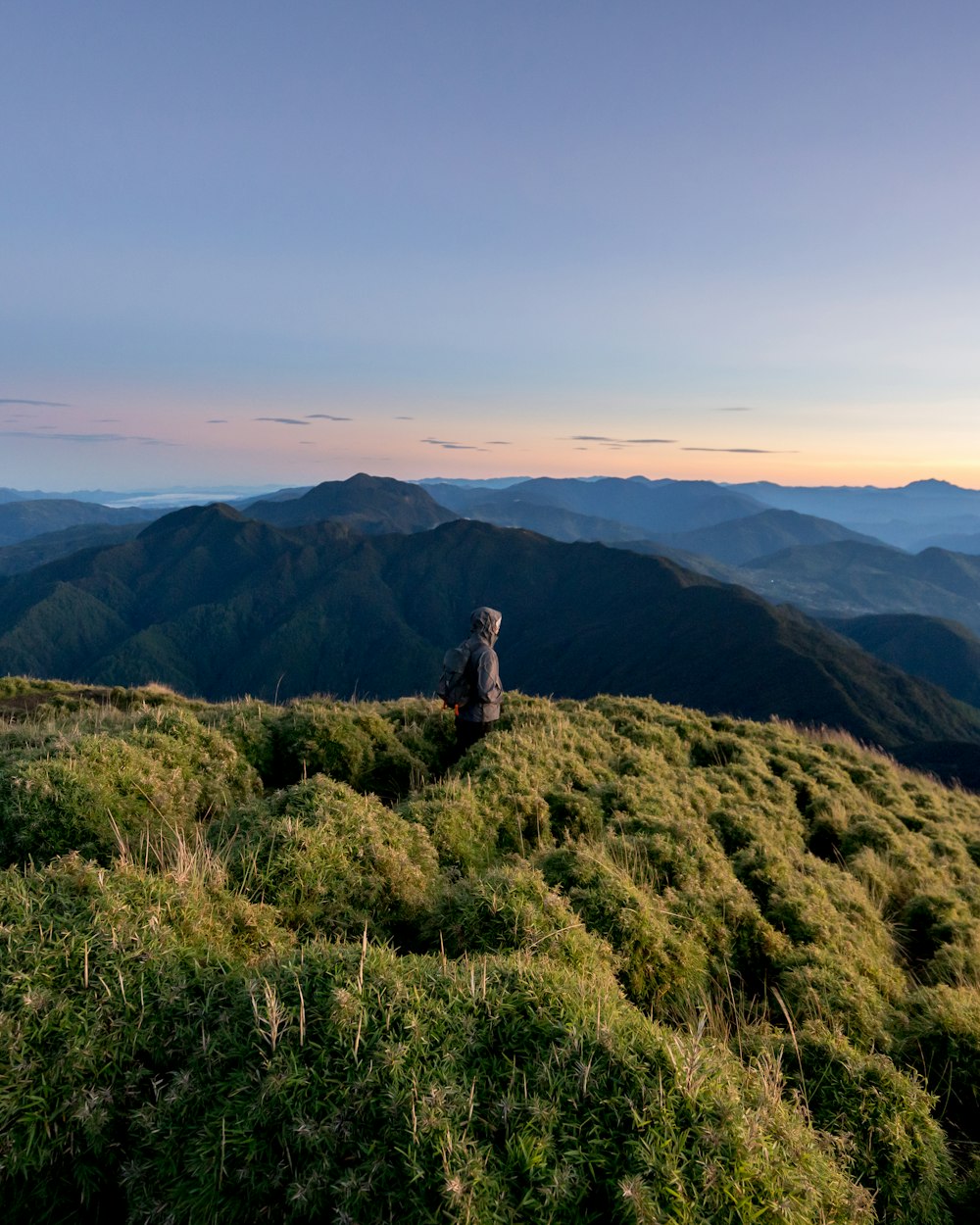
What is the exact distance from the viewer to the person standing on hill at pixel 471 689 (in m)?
10.4

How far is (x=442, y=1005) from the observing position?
3.07 meters

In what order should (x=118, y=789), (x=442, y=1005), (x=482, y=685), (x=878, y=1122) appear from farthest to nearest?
(x=482, y=685), (x=118, y=789), (x=878, y=1122), (x=442, y=1005)

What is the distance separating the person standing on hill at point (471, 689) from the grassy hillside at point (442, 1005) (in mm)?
2086

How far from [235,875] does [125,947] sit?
1369mm

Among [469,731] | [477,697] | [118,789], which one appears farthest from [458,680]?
[118,789]

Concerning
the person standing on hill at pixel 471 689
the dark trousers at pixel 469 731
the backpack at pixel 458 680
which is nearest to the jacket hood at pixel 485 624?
the person standing on hill at pixel 471 689

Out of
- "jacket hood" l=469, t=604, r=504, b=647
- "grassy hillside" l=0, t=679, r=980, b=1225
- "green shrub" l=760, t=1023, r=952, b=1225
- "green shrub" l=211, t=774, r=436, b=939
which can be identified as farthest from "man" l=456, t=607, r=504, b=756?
"green shrub" l=760, t=1023, r=952, b=1225

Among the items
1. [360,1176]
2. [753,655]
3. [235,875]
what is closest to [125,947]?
[235,875]

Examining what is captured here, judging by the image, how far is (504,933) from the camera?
4320 mm

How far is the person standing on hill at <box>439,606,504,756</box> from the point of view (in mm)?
10438

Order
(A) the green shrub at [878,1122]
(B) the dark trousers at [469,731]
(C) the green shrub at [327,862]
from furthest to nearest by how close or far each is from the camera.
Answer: (B) the dark trousers at [469,731], (C) the green shrub at [327,862], (A) the green shrub at [878,1122]

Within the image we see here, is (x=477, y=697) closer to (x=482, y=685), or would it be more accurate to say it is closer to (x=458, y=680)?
(x=482, y=685)

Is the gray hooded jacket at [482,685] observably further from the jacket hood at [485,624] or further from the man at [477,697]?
the jacket hood at [485,624]

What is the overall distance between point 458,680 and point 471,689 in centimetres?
28
